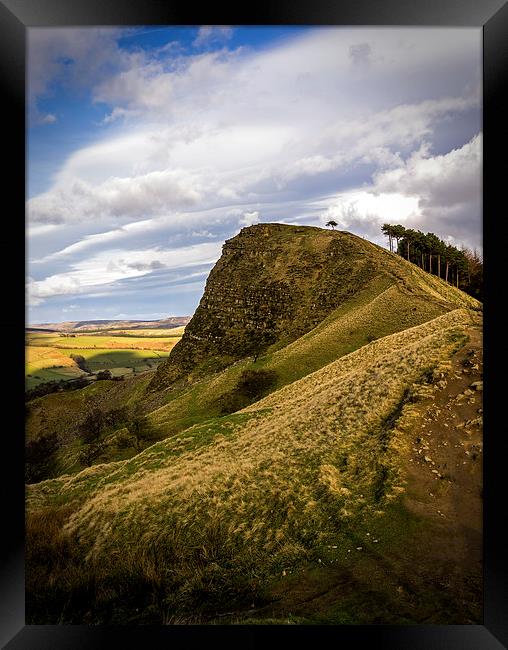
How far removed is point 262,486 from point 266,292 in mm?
57855

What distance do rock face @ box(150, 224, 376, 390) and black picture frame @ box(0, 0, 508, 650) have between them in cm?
4970

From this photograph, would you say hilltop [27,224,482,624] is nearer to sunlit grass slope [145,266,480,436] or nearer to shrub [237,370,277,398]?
shrub [237,370,277,398]

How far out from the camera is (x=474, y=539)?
7.35m

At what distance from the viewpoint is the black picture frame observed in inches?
235

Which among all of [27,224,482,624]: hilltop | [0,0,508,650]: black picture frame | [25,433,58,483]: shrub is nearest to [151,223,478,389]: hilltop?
[25,433,58,483]: shrub

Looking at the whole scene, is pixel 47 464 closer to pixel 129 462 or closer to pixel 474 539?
pixel 129 462

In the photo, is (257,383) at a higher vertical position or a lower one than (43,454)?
higher

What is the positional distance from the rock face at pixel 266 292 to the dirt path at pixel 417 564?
4809 cm
